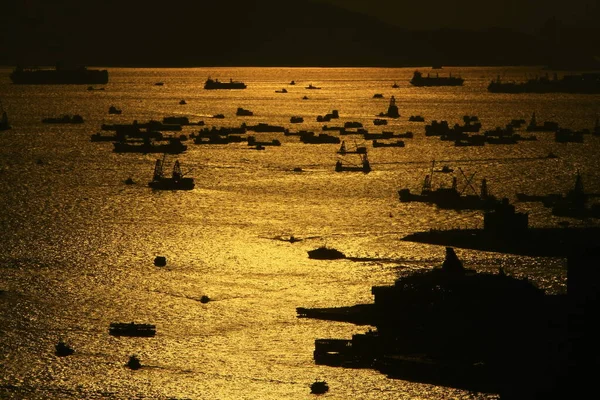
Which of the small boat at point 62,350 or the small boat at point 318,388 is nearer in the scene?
the small boat at point 318,388

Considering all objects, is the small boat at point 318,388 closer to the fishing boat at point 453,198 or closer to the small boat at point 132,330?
the small boat at point 132,330

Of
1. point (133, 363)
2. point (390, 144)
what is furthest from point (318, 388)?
point (390, 144)

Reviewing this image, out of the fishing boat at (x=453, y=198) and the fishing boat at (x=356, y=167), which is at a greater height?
the fishing boat at (x=356, y=167)

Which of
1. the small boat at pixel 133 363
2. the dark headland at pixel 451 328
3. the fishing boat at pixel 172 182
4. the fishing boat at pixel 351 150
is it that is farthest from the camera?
the fishing boat at pixel 351 150

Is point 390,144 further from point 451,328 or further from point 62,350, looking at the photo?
point 451,328

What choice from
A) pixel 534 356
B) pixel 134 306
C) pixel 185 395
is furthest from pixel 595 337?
pixel 134 306

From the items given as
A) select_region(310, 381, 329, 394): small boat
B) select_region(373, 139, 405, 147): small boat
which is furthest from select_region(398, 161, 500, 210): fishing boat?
select_region(310, 381, 329, 394): small boat

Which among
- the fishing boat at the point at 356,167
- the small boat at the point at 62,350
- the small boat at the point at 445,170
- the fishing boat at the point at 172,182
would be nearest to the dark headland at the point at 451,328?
the small boat at the point at 62,350
